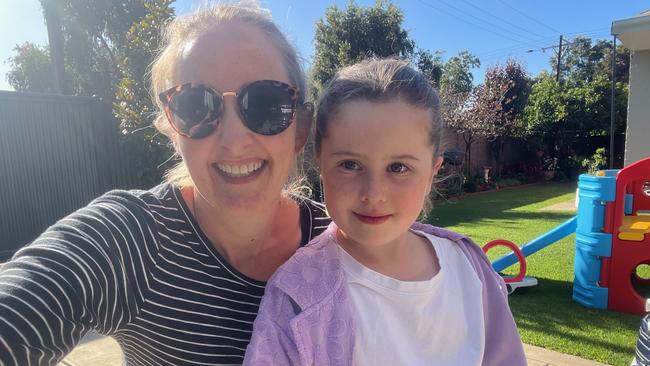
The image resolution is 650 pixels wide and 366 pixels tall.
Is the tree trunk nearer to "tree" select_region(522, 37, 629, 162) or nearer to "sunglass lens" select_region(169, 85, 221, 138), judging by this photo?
"sunglass lens" select_region(169, 85, 221, 138)

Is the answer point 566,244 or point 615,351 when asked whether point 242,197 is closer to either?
point 615,351

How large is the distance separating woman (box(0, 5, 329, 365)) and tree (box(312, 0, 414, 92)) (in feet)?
47.6

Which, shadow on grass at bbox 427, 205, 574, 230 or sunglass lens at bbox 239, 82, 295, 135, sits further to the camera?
shadow on grass at bbox 427, 205, 574, 230

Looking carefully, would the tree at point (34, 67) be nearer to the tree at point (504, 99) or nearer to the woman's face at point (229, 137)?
the tree at point (504, 99)

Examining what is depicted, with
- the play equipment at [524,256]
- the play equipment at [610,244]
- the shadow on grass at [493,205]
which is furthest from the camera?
the shadow on grass at [493,205]

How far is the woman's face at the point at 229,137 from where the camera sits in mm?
1409

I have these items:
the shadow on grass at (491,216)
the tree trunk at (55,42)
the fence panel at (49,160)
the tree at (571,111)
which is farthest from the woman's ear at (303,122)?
the tree at (571,111)

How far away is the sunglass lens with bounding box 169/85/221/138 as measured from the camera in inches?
54.9

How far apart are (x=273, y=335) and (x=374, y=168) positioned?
602 mm

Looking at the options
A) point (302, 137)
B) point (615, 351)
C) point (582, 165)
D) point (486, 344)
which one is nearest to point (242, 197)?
point (302, 137)

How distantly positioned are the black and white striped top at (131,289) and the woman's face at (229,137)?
0.17 m

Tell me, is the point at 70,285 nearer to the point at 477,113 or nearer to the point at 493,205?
the point at 493,205

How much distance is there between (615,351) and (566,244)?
4389mm

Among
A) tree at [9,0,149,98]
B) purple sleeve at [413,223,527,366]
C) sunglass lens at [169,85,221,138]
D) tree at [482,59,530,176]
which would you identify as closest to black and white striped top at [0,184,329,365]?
sunglass lens at [169,85,221,138]
